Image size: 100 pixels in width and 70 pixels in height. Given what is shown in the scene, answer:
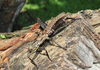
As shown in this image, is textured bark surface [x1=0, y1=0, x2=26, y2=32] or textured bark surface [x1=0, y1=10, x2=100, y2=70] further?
textured bark surface [x1=0, y1=0, x2=26, y2=32]

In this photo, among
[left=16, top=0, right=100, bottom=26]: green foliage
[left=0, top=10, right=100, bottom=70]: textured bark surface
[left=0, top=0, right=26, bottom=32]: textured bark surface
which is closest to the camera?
[left=0, top=10, right=100, bottom=70]: textured bark surface

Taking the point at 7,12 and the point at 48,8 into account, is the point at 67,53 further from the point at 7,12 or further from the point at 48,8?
the point at 48,8

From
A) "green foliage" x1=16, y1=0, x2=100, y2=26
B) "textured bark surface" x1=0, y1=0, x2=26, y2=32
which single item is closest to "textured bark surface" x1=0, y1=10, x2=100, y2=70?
"textured bark surface" x1=0, y1=0, x2=26, y2=32

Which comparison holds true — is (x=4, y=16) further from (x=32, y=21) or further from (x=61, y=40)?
(x=61, y=40)

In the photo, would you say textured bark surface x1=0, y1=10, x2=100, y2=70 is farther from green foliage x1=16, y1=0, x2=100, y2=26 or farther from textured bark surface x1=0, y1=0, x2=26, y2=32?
green foliage x1=16, y1=0, x2=100, y2=26

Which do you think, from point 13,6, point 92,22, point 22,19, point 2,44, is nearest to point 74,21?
point 92,22

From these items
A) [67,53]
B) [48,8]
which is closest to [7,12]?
[48,8]
